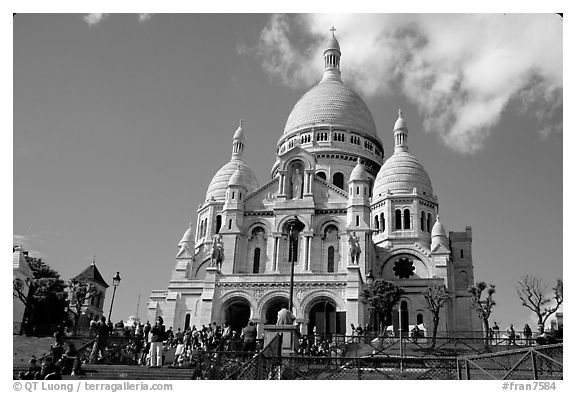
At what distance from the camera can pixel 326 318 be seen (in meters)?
49.7

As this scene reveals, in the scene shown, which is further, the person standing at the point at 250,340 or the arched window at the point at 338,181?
the arched window at the point at 338,181

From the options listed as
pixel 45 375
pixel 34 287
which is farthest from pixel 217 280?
pixel 45 375

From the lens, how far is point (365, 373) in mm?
19641

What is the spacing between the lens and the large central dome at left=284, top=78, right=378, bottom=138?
77.4m

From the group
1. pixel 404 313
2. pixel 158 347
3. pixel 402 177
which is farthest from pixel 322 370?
pixel 402 177

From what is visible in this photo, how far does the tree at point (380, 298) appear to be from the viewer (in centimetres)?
4741

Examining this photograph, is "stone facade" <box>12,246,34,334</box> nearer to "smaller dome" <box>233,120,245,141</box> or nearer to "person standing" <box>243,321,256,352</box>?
"person standing" <box>243,321,256,352</box>

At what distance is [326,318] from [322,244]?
28.0 ft

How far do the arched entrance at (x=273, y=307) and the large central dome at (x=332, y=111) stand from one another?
3146 cm

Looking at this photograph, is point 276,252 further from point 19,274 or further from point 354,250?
point 19,274

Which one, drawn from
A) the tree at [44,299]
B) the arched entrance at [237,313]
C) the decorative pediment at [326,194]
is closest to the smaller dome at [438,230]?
the decorative pediment at [326,194]

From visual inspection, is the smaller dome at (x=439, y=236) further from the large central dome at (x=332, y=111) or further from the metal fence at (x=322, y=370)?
the metal fence at (x=322, y=370)

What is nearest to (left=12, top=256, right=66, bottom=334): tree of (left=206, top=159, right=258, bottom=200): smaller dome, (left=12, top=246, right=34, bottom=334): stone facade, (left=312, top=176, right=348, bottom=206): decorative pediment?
(left=12, top=246, right=34, bottom=334): stone facade
